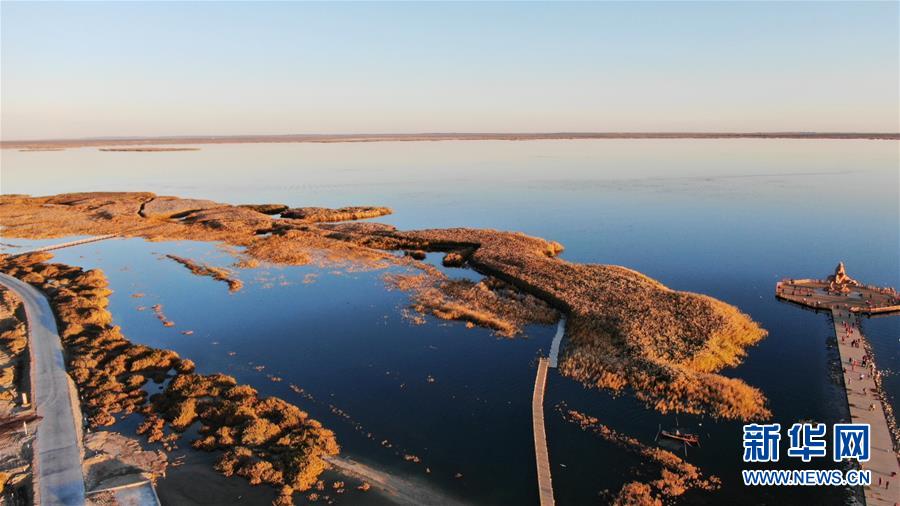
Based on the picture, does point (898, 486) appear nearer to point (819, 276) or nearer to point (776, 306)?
point (776, 306)

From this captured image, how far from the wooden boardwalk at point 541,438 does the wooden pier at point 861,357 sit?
16285 mm

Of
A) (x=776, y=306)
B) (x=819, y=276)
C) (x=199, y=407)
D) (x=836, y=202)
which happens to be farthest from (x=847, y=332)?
(x=836, y=202)

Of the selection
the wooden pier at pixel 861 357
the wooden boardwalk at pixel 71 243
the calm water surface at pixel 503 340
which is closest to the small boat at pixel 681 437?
the calm water surface at pixel 503 340

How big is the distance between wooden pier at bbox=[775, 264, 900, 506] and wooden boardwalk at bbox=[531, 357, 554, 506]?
16285 millimetres

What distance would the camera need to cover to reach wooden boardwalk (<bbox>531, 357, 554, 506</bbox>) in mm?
28016

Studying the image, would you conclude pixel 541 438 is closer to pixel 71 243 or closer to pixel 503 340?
pixel 503 340

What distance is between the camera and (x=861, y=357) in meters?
42.0

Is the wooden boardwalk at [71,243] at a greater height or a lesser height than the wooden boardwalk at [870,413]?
greater

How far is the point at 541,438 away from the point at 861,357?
97.2ft

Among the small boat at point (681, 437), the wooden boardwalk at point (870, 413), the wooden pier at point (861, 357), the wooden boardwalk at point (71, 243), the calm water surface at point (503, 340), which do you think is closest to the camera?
the wooden boardwalk at point (870, 413)

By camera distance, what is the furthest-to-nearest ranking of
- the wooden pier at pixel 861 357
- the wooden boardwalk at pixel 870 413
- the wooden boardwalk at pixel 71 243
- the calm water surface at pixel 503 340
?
1. the wooden boardwalk at pixel 71 243
2. the calm water surface at pixel 503 340
3. the wooden pier at pixel 861 357
4. the wooden boardwalk at pixel 870 413

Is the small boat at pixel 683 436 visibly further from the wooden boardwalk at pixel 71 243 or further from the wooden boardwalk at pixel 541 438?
the wooden boardwalk at pixel 71 243

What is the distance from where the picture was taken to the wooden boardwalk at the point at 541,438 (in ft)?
91.9

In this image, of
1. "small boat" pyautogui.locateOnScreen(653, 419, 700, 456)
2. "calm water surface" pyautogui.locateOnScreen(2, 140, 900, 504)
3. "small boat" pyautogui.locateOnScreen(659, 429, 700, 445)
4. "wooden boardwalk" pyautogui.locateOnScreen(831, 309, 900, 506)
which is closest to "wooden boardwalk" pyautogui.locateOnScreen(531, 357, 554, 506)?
"calm water surface" pyautogui.locateOnScreen(2, 140, 900, 504)
